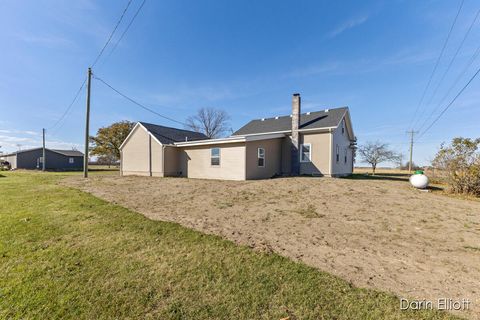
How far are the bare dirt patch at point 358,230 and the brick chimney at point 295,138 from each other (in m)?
6.58

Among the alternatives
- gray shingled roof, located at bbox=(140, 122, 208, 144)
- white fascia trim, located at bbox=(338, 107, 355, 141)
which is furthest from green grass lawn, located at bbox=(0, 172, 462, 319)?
white fascia trim, located at bbox=(338, 107, 355, 141)

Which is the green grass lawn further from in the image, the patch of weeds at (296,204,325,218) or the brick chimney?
the brick chimney

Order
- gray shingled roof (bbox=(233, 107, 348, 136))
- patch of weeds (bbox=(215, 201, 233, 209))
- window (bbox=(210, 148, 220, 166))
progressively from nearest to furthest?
patch of weeds (bbox=(215, 201, 233, 209)) < window (bbox=(210, 148, 220, 166)) < gray shingled roof (bbox=(233, 107, 348, 136))

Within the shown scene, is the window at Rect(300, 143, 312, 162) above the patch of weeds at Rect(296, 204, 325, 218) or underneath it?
above

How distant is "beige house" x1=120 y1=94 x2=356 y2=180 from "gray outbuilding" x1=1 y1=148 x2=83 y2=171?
92.6 feet

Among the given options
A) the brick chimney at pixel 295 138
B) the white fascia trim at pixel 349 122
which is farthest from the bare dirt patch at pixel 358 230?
the white fascia trim at pixel 349 122

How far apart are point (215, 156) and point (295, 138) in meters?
6.27

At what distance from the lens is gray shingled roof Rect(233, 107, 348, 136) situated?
51.8 feet

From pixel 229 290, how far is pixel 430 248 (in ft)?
12.7

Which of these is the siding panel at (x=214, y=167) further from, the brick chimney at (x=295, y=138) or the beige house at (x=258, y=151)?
the brick chimney at (x=295, y=138)

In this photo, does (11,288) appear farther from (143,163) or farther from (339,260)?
(143,163)

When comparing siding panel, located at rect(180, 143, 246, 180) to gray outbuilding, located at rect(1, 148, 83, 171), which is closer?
siding panel, located at rect(180, 143, 246, 180)

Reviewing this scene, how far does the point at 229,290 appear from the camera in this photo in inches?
100

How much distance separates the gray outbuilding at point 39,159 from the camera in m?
34.4
